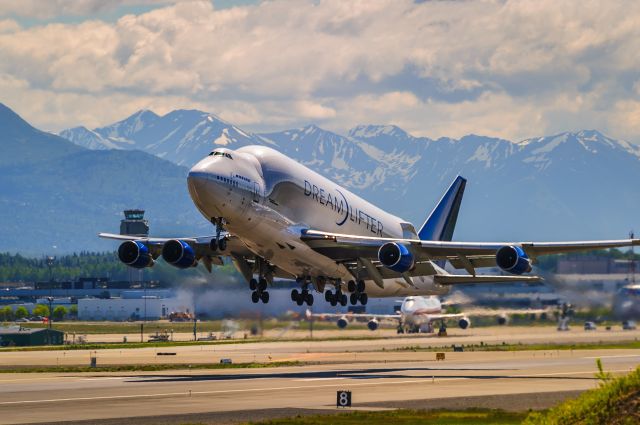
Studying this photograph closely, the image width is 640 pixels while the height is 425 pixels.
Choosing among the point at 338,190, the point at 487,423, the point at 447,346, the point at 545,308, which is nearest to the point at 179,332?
the point at 447,346

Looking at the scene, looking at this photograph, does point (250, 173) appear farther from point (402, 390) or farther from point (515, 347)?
point (515, 347)

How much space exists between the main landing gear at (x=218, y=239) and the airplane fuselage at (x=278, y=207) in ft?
1.08

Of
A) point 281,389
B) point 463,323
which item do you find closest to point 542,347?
point 463,323

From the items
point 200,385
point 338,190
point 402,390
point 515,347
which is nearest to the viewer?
point 402,390

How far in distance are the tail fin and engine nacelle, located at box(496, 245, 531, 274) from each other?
2099 cm

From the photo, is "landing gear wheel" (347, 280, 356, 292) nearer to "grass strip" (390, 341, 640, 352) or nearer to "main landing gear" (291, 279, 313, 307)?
"main landing gear" (291, 279, 313, 307)

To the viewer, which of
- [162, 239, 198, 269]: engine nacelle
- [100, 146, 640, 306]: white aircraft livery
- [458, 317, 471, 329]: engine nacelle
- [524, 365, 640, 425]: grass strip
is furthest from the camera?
[458, 317, 471, 329]: engine nacelle

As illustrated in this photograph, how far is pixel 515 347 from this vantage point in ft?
364

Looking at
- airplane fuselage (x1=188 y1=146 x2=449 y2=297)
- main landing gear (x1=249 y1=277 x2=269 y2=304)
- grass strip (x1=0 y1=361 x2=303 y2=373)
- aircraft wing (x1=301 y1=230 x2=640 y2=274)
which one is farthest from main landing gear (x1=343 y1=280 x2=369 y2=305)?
grass strip (x1=0 y1=361 x2=303 y2=373)

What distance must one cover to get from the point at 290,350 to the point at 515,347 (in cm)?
2066

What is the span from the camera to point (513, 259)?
66938 millimetres

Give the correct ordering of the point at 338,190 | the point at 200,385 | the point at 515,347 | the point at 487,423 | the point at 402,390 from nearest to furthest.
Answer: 1. the point at 487,423
2. the point at 402,390
3. the point at 200,385
4. the point at 338,190
5. the point at 515,347

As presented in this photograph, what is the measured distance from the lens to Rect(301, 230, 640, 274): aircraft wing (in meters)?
68.9

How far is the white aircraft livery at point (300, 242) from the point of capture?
6375 centimetres
